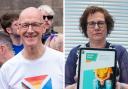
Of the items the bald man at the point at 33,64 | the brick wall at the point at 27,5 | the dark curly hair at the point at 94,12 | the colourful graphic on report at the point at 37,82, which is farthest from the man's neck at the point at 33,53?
the brick wall at the point at 27,5

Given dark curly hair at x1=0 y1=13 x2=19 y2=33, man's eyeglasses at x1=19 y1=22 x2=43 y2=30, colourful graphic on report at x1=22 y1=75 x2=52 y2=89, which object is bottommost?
colourful graphic on report at x1=22 y1=75 x2=52 y2=89

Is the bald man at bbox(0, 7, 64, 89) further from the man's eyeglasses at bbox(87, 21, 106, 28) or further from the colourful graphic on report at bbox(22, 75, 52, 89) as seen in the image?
the man's eyeglasses at bbox(87, 21, 106, 28)

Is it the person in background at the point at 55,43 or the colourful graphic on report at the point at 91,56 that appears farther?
the person in background at the point at 55,43

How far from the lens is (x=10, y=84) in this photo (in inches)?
96.0

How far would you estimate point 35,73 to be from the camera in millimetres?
2381

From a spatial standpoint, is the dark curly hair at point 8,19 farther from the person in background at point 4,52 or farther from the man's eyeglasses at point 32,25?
the man's eyeglasses at point 32,25

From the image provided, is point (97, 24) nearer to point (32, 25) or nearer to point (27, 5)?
point (32, 25)

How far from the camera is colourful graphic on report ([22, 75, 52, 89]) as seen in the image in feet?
7.73

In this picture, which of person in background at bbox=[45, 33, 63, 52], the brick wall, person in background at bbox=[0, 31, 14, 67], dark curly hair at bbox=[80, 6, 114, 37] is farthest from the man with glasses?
the brick wall

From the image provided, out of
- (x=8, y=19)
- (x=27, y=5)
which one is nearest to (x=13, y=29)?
(x=8, y=19)

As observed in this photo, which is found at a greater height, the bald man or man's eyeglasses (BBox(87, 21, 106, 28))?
man's eyeglasses (BBox(87, 21, 106, 28))

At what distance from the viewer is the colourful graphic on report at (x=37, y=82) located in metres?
2.36

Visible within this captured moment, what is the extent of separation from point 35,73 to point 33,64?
0.16ft

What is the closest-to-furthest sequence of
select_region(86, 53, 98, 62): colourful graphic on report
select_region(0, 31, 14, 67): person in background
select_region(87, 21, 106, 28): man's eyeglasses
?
1. select_region(86, 53, 98, 62): colourful graphic on report
2. select_region(87, 21, 106, 28): man's eyeglasses
3. select_region(0, 31, 14, 67): person in background
